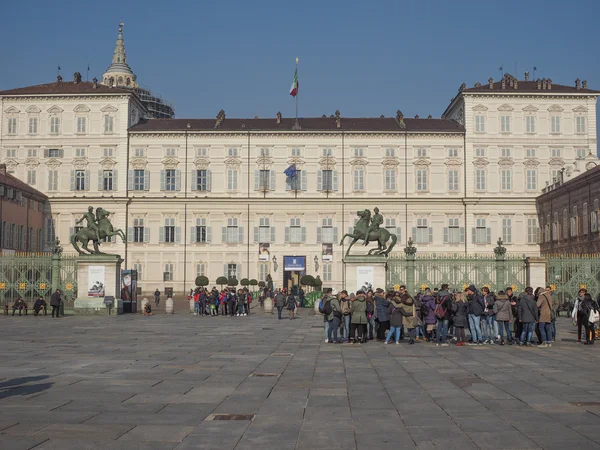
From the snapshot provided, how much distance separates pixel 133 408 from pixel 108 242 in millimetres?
59363

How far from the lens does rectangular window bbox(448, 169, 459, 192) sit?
219 ft

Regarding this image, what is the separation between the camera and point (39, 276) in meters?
36.4

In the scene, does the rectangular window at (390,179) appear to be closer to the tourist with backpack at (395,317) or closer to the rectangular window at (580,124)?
the rectangular window at (580,124)

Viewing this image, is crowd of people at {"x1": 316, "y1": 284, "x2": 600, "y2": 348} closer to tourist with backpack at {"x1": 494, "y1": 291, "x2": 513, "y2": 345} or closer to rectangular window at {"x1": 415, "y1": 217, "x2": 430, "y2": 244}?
tourist with backpack at {"x1": 494, "y1": 291, "x2": 513, "y2": 345}

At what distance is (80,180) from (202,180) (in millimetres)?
10896

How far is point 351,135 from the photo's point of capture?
66938 mm

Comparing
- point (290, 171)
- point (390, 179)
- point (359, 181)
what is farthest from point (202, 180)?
point (390, 179)

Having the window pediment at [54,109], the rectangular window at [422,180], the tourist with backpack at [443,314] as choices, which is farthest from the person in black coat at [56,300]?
the rectangular window at [422,180]

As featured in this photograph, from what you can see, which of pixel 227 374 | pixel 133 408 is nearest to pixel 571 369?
pixel 227 374

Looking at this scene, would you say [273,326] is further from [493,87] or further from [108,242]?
[493,87]

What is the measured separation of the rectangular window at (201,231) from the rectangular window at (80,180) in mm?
10692

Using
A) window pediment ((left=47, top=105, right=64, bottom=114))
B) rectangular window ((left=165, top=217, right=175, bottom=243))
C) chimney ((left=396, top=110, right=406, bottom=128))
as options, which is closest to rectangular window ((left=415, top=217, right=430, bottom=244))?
chimney ((left=396, top=110, right=406, bottom=128))

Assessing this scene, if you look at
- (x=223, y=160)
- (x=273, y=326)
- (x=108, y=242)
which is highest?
(x=223, y=160)

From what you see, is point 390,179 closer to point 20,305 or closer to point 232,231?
point 232,231
